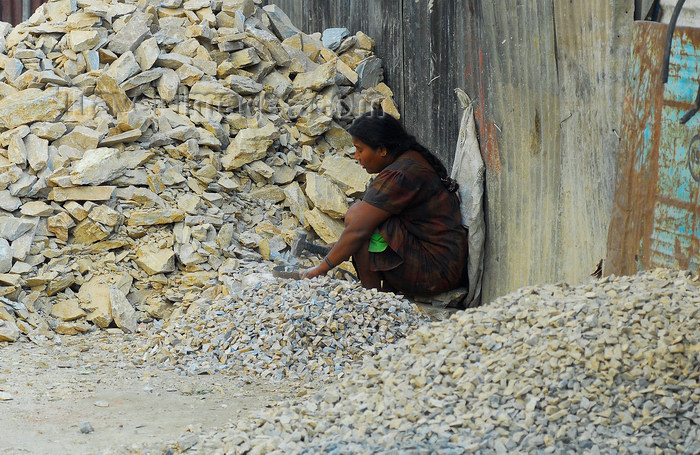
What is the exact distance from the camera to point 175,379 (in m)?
4.19

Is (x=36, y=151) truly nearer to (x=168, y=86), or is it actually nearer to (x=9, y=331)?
(x=168, y=86)

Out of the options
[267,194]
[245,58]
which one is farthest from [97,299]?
[245,58]

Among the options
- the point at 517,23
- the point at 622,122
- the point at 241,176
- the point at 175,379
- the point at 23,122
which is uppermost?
the point at 517,23

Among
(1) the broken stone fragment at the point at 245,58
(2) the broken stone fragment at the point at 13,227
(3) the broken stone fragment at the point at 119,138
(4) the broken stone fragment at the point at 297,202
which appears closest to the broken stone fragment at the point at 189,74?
(1) the broken stone fragment at the point at 245,58

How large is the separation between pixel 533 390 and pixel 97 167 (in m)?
3.55

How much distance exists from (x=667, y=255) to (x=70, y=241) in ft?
11.8

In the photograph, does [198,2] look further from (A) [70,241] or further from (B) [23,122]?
(A) [70,241]

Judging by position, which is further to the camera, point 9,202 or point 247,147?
point 247,147

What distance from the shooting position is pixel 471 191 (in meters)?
4.92

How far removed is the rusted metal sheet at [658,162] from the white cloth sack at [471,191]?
4.38 ft

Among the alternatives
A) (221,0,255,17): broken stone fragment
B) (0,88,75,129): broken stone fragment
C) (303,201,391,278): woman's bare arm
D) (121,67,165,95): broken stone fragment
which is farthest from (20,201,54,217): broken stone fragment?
(221,0,255,17): broken stone fragment

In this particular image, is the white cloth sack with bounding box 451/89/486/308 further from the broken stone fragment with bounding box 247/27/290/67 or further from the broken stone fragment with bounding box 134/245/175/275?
the broken stone fragment with bounding box 247/27/290/67

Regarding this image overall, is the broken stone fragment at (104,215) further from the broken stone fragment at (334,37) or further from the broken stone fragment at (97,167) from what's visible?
the broken stone fragment at (334,37)

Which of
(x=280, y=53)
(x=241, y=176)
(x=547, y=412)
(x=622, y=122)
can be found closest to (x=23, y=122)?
(x=241, y=176)
